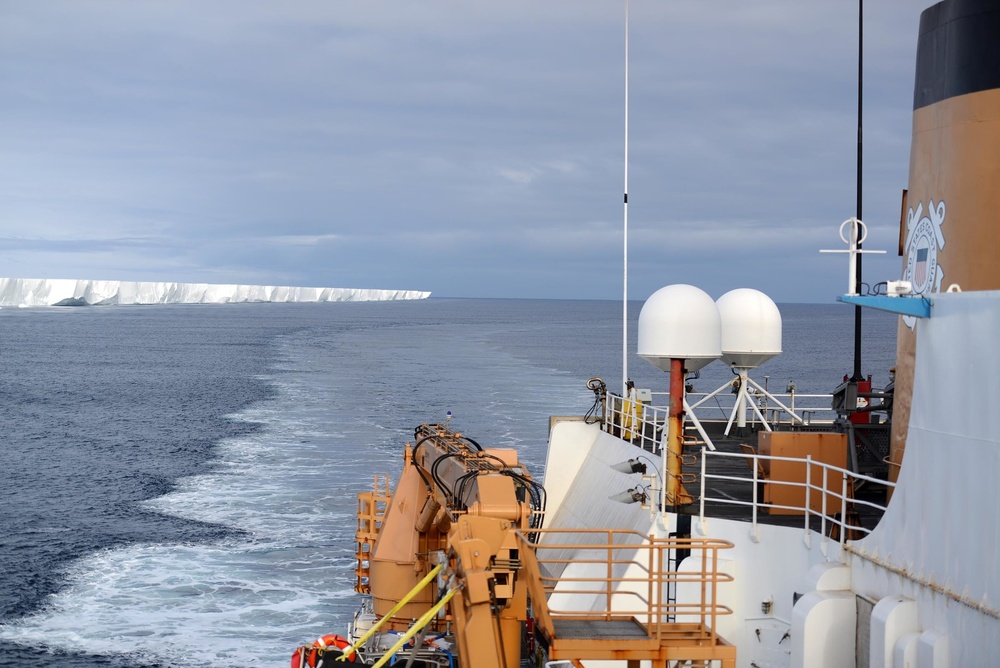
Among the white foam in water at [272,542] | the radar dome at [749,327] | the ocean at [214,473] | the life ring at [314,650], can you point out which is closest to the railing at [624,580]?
the life ring at [314,650]

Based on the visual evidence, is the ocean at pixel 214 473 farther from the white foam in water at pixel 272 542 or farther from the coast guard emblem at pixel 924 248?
the coast guard emblem at pixel 924 248

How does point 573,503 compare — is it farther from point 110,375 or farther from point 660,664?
point 110,375

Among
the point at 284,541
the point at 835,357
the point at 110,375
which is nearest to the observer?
the point at 284,541

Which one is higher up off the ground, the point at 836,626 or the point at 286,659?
the point at 836,626

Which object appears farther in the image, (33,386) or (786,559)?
(33,386)

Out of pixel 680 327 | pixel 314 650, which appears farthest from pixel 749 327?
pixel 314 650

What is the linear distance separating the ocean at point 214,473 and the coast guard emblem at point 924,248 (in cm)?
1394

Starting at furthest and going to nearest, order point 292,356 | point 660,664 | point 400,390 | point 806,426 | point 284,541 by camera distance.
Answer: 1. point 292,356
2. point 400,390
3. point 284,541
4. point 806,426
5. point 660,664

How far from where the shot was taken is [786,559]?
10.7m

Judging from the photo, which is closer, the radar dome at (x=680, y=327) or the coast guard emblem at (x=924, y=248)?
the coast guard emblem at (x=924, y=248)

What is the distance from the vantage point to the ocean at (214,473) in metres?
20.6

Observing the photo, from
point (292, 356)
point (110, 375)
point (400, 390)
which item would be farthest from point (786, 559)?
point (292, 356)

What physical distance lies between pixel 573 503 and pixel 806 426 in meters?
4.08

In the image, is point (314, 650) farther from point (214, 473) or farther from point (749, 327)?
point (214, 473)
